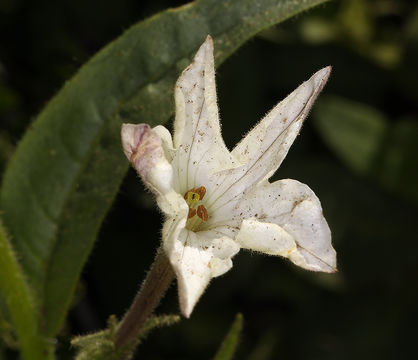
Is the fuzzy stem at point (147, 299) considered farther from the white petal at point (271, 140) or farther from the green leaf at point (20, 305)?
the green leaf at point (20, 305)

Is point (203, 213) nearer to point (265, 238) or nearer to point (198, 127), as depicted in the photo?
point (198, 127)

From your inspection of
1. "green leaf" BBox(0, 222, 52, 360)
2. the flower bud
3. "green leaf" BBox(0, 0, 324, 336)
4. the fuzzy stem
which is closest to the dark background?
"green leaf" BBox(0, 0, 324, 336)

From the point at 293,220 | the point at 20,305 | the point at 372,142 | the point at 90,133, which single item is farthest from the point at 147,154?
the point at 372,142

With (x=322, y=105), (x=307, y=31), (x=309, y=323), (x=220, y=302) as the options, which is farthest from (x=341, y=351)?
(x=307, y=31)

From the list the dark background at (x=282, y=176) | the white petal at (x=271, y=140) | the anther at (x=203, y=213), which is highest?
the white petal at (x=271, y=140)

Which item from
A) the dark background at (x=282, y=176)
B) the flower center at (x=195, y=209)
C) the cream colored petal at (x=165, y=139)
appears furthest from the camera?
the dark background at (x=282, y=176)

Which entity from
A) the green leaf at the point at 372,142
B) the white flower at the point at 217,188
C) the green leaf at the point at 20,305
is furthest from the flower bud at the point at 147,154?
the green leaf at the point at 372,142

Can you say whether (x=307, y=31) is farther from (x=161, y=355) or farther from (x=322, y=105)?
(x=161, y=355)

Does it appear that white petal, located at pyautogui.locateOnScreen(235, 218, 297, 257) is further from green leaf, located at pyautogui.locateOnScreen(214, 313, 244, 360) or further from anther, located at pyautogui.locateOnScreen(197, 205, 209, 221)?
green leaf, located at pyautogui.locateOnScreen(214, 313, 244, 360)
